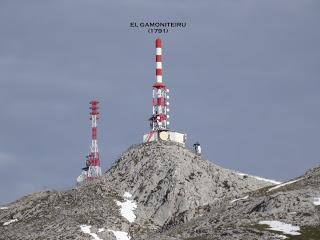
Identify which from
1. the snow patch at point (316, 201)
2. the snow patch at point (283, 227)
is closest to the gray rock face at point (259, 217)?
the snow patch at point (316, 201)

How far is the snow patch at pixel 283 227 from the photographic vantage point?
16929cm

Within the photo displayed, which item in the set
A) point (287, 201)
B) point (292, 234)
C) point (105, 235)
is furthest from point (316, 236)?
point (105, 235)

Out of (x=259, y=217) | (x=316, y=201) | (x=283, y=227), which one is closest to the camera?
(x=283, y=227)

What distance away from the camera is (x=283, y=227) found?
172375 millimetres

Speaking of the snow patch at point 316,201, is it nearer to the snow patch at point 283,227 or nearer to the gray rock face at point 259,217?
the gray rock face at point 259,217

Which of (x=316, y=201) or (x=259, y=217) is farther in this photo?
(x=316, y=201)

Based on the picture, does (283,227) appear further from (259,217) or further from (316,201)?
(316,201)

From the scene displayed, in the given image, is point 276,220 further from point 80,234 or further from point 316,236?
point 80,234

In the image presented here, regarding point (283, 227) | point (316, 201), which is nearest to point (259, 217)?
point (283, 227)

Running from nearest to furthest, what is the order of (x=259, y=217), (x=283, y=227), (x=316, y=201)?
(x=283, y=227), (x=259, y=217), (x=316, y=201)

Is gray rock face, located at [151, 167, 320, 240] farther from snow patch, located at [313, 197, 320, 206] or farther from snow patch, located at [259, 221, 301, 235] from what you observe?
snow patch, located at [259, 221, 301, 235]

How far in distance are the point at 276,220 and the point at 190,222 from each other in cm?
2437

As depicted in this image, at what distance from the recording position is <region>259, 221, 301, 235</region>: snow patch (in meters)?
169

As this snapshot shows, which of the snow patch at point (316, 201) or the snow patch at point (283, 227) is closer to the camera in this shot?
the snow patch at point (283, 227)
